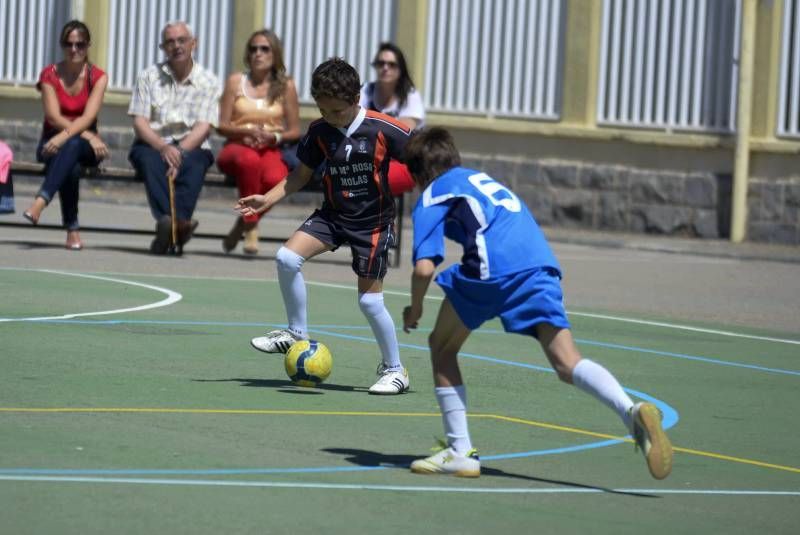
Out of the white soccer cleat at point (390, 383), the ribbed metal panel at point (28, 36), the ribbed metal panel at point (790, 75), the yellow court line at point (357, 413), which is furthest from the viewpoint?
the ribbed metal panel at point (28, 36)

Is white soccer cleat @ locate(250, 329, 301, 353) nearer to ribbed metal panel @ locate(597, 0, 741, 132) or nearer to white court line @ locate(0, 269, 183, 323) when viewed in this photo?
white court line @ locate(0, 269, 183, 323)

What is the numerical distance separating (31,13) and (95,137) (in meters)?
10.6

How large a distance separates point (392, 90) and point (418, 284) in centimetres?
966

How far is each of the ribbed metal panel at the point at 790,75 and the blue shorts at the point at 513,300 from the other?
15.4m

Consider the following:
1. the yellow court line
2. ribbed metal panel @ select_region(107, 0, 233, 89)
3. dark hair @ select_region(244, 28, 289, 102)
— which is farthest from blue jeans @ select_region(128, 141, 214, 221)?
ribbed metal panel @ select_region(107, 0, 233, 89)

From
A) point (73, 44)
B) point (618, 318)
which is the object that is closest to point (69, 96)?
point (73, 44)

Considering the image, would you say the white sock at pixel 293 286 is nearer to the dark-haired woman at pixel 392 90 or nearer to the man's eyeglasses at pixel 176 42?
the dark-haired woman at pixel 392 90

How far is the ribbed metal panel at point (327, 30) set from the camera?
2469cm

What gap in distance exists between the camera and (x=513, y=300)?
282 inches

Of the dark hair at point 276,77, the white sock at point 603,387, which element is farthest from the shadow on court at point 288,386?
the dark hair at point 276,77

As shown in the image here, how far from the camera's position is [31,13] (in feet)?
87.9

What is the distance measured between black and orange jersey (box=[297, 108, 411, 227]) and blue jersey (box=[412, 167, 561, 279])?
246 cm

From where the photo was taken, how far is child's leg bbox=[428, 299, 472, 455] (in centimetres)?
720

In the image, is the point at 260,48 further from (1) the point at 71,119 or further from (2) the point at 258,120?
(1) the point at 71,119
